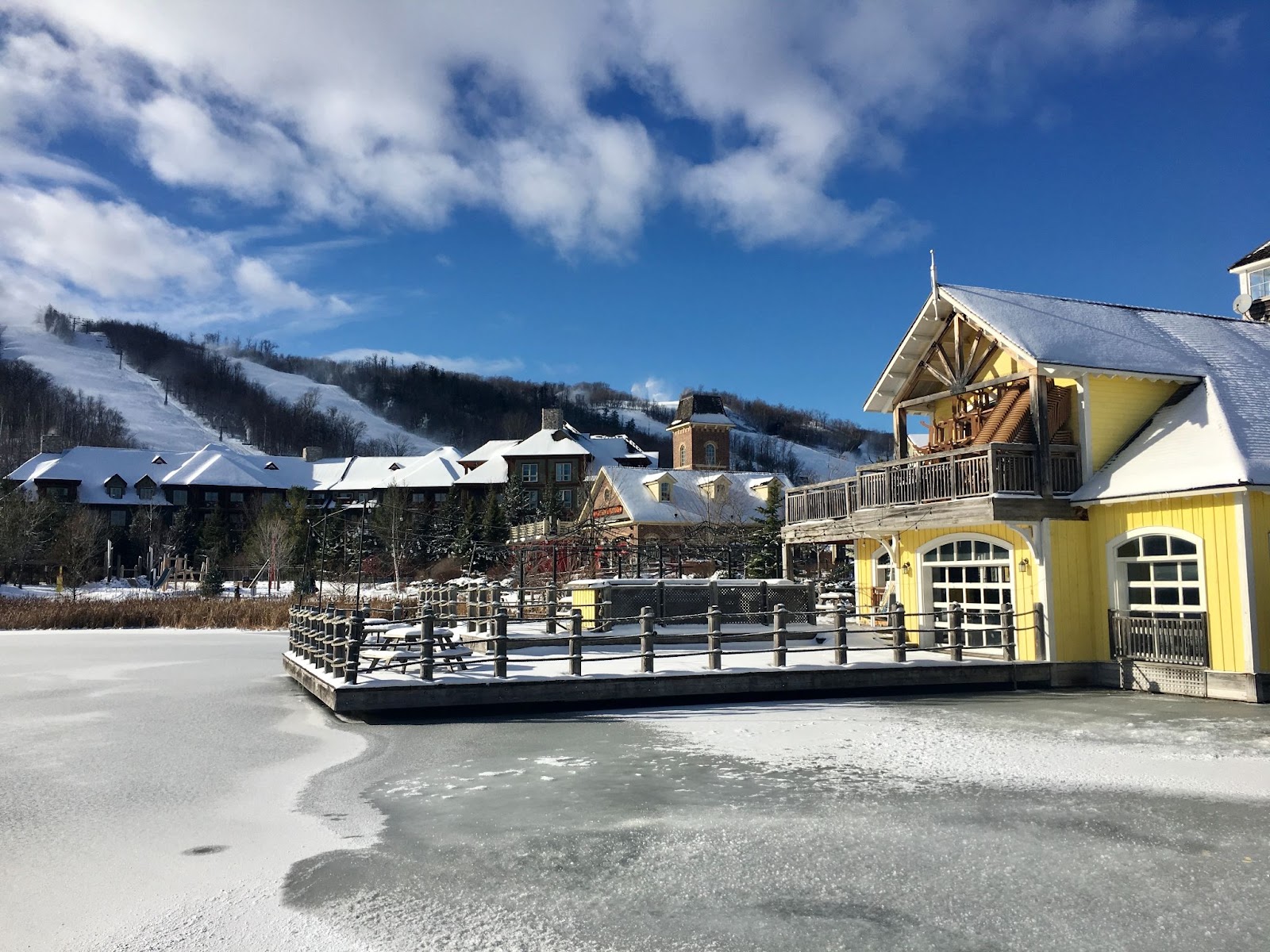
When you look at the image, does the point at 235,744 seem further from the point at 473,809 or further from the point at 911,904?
the point at 911,904

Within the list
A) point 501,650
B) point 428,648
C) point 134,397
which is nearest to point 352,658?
point 428,648

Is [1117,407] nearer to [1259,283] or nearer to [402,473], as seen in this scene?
[1259,283]

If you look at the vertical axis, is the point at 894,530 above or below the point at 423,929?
above

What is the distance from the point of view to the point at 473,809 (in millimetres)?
8555

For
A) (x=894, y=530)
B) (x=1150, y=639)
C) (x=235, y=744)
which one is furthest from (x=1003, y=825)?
(x=894, y=530)

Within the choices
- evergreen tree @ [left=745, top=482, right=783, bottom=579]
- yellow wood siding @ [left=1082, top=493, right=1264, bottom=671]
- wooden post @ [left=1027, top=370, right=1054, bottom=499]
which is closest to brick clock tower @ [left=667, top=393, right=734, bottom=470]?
evergreen tree @ [left=745, top=482, right=783, bottom=579]

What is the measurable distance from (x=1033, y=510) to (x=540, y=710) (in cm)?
947

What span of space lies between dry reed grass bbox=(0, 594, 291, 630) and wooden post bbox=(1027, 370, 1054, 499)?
2711cm

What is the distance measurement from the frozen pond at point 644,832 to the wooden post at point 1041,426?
16.6 ft

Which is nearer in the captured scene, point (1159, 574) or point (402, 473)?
point (1159, 574)

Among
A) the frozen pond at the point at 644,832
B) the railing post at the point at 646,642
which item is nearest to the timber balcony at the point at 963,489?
the frozen pond at the point at 644,832

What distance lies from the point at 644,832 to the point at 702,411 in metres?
68.6

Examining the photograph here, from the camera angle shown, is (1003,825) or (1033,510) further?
(1033,510)

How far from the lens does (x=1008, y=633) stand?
17.7 m
